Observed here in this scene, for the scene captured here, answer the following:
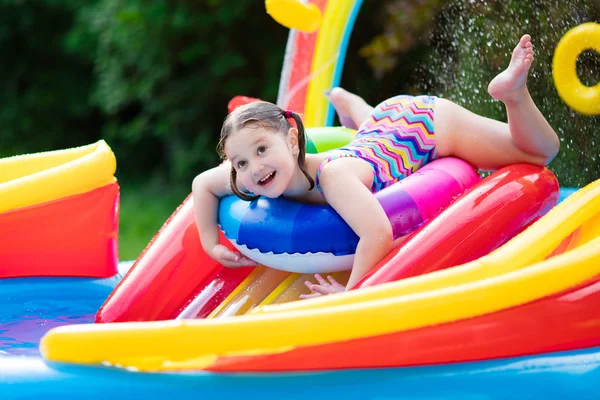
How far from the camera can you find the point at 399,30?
459 cm

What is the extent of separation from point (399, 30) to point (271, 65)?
129cm

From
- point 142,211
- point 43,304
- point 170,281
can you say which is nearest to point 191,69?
point 142,211

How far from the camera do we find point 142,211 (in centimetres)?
577

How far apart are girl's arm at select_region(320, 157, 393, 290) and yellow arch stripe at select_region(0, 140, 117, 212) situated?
1.11 metres

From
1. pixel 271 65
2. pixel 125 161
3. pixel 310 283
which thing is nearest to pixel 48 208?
pixel 310 283

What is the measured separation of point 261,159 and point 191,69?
178 inches

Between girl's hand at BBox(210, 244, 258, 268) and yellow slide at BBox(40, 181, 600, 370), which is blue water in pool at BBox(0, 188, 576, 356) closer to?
girl's hand at BBox(210, 244, 258, 268)

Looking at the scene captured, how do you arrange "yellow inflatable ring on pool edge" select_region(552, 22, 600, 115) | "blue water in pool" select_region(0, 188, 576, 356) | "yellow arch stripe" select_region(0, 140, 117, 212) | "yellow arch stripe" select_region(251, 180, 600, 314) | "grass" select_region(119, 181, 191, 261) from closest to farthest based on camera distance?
1. "yellow arch stripe" select_region(251, 180, 600, 314)
2. "blue water in pool" select_region(0, 188, 576, 356)
3. "yellow inflatable ring on pool edge" select_region(552, 22, 600, 115)
4. "yellow arch stripe" select_region(0, 140, 117, 212)
5. "grass" select_region(119, 181, 191, 261)

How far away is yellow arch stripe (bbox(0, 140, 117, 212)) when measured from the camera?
2625 mm

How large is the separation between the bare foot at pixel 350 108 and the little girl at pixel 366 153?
47cm

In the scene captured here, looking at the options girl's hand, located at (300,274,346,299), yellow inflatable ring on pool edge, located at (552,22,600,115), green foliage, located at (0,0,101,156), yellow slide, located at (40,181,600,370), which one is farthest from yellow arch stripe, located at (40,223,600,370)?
green foliage, located at (0,0,101,156)

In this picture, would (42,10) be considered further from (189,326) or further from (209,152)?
(189,326)

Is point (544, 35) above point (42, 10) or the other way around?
the other way around

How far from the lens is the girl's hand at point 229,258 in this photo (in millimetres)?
2082
